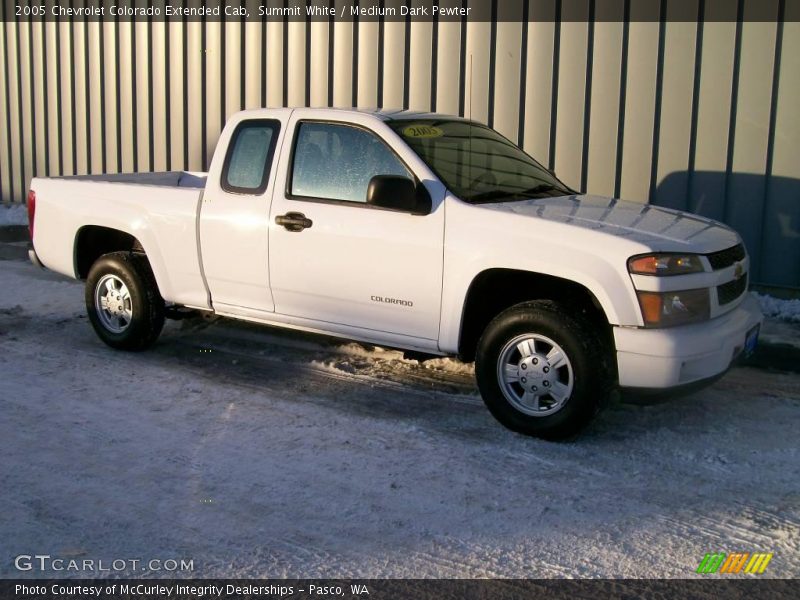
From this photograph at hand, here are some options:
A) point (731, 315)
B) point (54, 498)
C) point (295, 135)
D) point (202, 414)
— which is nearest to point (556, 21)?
point (295, 135)

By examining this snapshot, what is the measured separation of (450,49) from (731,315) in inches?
213

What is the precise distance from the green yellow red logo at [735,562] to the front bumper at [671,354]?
1.16 m

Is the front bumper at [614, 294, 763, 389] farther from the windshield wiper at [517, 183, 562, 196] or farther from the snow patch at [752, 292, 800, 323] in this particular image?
the snow patch at [752, 292, 800, 323]

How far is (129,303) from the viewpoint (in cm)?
722

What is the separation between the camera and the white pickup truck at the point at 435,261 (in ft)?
17.1

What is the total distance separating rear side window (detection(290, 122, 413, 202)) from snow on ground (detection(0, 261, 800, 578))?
4.28ft

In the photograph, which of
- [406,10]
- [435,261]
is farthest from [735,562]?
[406,10]

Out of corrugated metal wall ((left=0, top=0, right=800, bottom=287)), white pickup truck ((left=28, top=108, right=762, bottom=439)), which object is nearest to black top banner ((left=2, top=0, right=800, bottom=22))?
corrugated metal wall ((left=0, top=0, right=800, bottom=287))

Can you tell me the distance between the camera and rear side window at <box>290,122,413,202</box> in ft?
20.0

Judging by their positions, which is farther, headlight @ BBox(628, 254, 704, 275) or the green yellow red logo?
headlight @ BBox(628, 254, 704, 275)

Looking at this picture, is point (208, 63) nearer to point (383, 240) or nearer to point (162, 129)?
point (162, 129)

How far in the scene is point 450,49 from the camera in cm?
1008

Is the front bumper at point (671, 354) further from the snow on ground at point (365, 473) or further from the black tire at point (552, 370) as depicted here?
the snow on ground at point (365, 473)

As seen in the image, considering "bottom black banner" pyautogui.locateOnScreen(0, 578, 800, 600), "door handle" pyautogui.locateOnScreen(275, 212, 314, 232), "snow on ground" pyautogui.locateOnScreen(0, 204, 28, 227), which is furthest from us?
"snow on ground" pyautogui.locateOnScreen(0, 204, 28, 227)
